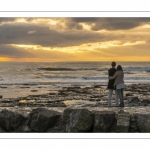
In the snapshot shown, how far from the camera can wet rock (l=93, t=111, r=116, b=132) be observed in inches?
362

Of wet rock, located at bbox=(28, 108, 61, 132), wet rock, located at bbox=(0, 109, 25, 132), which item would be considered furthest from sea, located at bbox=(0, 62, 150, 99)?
wet rock, located at bbox=(28, 108, 61, 132)

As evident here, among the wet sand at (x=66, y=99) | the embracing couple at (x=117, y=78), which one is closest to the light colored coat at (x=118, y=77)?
the embracing couple at (x=117, y=78)

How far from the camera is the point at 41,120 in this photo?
31.8 ft

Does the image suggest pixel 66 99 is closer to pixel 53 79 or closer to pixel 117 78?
pixel 117 78

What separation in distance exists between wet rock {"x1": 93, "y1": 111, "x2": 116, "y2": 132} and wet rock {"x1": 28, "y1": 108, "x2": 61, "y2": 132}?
1312 mm

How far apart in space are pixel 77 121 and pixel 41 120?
117 cm

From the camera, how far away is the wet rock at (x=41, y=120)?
9688 mm

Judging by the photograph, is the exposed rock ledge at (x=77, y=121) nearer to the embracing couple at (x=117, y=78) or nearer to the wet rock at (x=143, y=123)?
the wet rock at (x=143, y=123)

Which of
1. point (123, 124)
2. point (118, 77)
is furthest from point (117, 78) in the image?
point (123, 124)

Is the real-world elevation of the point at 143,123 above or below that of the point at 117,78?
below

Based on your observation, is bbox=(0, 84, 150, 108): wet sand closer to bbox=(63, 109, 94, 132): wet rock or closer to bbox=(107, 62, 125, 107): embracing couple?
bbox=(107, 62, 125, 107): embracing couple

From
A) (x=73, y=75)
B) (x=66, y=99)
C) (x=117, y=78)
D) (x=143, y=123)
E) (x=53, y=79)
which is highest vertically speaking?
(x=117, y=78)

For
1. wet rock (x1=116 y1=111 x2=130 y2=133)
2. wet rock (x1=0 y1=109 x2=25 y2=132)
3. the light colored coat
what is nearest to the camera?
wet rock (x1=116 y1=111 x2=130 y2=133)
